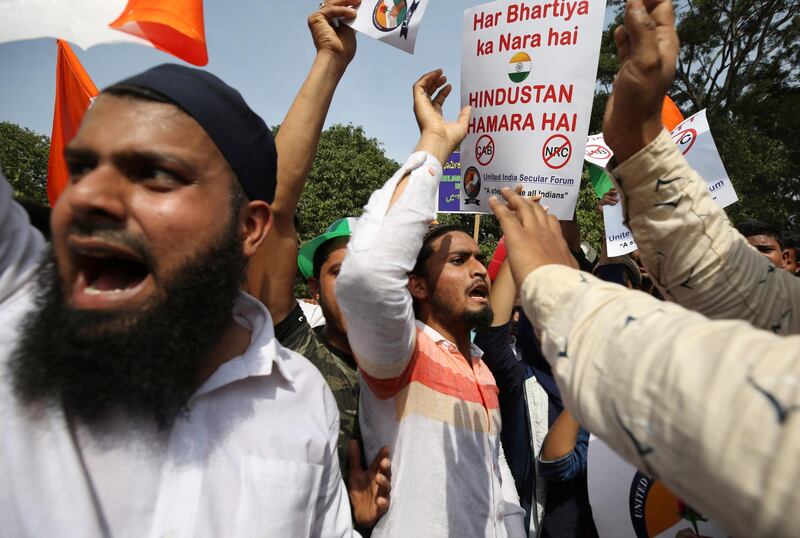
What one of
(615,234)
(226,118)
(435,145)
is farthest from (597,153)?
(226,118)

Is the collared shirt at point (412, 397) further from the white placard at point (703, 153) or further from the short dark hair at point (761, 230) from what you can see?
the short dark hair at point (761, 230)

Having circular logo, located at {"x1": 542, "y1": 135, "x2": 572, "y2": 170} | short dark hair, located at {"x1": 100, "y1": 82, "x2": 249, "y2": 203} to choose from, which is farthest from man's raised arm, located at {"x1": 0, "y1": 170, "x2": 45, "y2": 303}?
circular logo, located at {"x1": 542, "y1": 135, "x2": 572, "y2": 170}

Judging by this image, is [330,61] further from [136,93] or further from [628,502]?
[628,502]

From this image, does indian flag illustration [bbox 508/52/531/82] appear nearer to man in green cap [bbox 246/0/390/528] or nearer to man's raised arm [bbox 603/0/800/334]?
man in green cap [bbox 246/0/390/528]

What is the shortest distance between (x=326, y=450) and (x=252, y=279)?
772mm

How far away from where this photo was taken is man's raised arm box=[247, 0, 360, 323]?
1886 millimetres

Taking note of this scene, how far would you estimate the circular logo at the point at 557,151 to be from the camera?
2.20m

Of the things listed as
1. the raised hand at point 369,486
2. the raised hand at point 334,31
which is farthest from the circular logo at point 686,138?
the raised hand at point 369,486

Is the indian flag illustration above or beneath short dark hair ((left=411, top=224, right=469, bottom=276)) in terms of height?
above

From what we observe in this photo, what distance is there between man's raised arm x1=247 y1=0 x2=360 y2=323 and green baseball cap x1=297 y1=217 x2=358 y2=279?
752 mm

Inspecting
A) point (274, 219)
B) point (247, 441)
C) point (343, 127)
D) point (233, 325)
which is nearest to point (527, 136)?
point (274, 219)

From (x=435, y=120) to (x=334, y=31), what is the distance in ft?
2.00

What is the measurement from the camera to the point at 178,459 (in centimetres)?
112

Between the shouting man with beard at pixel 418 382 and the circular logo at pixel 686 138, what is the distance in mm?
2340
